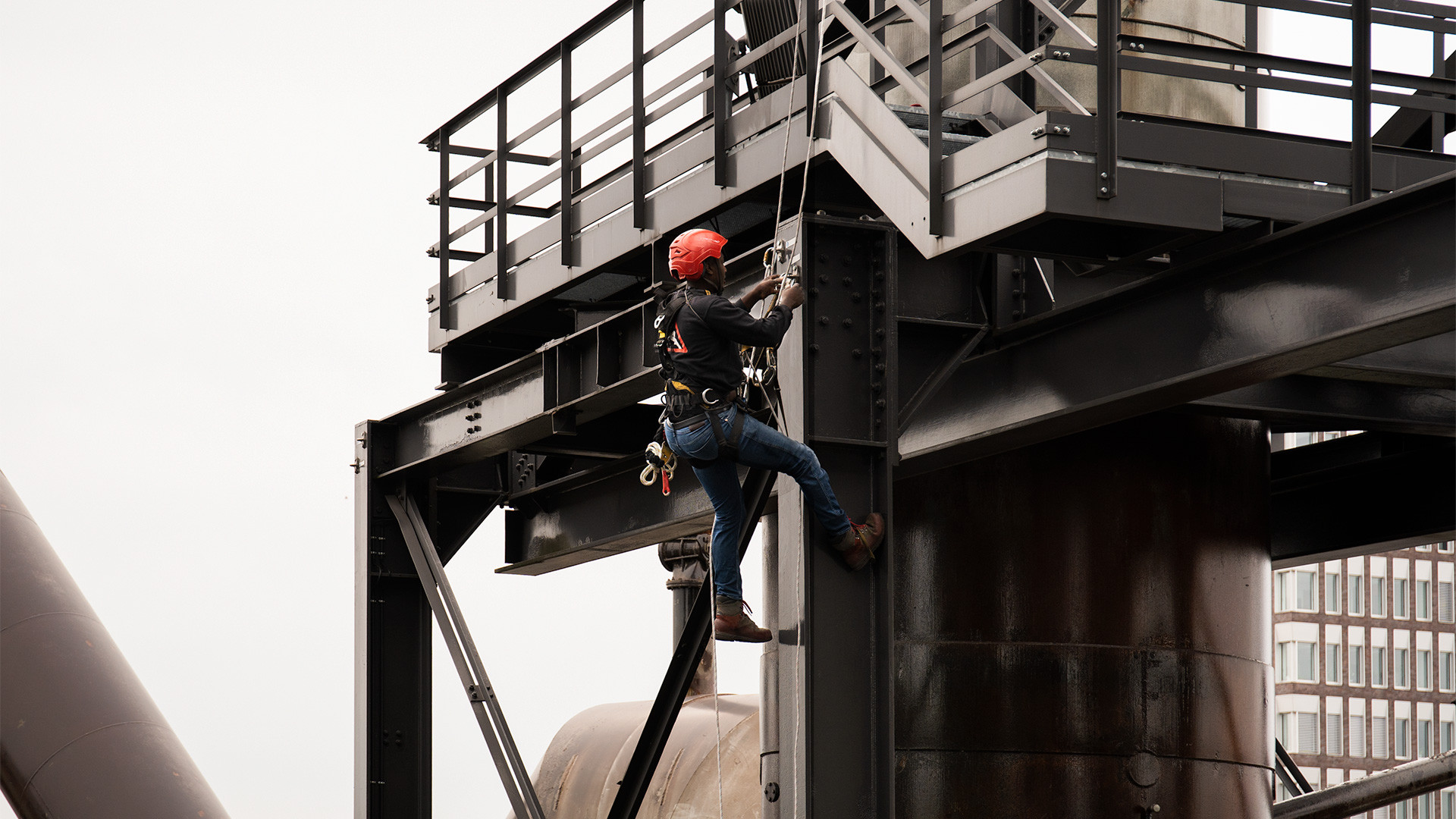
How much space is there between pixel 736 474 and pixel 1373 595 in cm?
9894

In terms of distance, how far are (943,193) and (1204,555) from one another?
491cm

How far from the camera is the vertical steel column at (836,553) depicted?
1049cm

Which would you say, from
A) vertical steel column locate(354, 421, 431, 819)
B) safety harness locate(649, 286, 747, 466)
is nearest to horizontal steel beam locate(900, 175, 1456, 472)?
safety harness locate(649, 286, 747, 466)

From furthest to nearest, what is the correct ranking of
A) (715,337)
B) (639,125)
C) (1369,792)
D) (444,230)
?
1. (444,230)
2. (1369,792)
3. (639,125)
4. (715,337)

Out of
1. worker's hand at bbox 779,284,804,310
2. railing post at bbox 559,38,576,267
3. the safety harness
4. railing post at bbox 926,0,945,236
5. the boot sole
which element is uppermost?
railing post at bbox 559,38,576,267

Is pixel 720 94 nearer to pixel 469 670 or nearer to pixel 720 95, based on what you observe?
pixel 720 95

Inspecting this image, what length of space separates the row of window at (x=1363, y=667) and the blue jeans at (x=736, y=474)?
9305cm

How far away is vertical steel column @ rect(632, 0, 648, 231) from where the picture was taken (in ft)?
46.9

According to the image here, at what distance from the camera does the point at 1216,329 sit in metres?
10.6

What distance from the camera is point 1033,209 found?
31.4 feet

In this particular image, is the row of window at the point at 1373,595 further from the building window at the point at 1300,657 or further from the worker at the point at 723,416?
the worker at the point at 723,416

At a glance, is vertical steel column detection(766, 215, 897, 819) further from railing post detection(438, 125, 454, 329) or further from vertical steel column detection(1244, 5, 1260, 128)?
railing post detection(438, 125, 454, 329)

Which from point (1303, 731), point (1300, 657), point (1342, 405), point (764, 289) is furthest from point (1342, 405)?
point (1303, 731)

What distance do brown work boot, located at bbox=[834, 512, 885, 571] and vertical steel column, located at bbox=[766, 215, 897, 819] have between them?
8 cm
